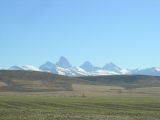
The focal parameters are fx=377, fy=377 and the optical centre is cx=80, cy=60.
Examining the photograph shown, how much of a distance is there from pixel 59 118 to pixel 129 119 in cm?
895

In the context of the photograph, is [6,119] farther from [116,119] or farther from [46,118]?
[116,119]

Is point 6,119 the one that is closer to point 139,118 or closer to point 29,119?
point 29,119

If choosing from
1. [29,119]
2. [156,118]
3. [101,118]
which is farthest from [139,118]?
[29,119]

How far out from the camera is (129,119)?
48.2m

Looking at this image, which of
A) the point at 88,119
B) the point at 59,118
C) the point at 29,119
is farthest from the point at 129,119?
the point at 29,119

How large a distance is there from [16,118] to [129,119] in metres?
14.3

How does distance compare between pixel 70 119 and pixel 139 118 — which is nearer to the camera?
pixel 70 119

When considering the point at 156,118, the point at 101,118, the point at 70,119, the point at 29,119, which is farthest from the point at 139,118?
the point at 29,119

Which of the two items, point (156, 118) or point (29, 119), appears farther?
point (156, 118)

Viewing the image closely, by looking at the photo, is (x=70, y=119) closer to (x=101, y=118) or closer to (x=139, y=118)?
(x=101, y=118)

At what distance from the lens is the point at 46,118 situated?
46.9m

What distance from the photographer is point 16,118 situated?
153 ft

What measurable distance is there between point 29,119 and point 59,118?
3864mm

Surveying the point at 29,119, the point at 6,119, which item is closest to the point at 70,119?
the point at 29,119
